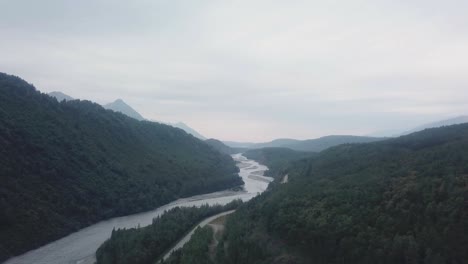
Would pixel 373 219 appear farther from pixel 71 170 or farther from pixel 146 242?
pixel 71 170

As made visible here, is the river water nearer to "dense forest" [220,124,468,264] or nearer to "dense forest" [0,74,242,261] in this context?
"dense forest" [0,74,242,261]

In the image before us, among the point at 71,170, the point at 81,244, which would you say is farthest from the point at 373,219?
the point at 71,170

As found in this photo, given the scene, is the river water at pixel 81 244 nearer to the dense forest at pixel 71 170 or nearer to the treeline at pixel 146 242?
the dense forest at pixel 71 170

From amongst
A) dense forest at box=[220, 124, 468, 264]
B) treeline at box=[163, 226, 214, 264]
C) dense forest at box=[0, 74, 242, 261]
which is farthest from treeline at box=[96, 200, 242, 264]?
dense forest at box=[0, 74, 242, 261]

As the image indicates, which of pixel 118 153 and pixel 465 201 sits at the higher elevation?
pixel 118 153

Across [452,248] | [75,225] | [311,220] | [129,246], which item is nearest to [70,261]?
[129,246]

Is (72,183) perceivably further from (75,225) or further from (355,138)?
(355,138)
